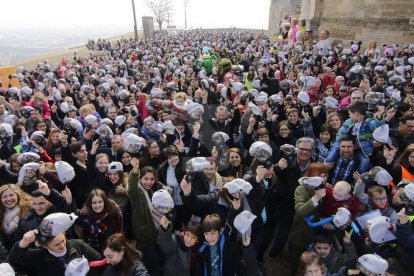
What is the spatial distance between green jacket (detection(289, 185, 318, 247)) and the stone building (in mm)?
12724

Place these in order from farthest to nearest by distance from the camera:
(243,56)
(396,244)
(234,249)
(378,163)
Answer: (243,56)
(378,163)
(234,249)
(396,244)

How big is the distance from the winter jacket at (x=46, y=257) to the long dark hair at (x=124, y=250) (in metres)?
0.28

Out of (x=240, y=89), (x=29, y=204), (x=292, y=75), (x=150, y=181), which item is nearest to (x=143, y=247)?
(x=150, y=181)

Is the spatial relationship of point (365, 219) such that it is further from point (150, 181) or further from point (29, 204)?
point (29, 204)

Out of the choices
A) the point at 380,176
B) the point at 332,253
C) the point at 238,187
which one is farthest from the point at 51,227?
the point at 380,176

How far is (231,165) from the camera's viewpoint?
429 centimetres

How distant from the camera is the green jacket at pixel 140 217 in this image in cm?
335

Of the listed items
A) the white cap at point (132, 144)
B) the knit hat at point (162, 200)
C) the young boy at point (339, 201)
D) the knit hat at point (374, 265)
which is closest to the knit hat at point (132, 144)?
the white cap at point (132, 144)

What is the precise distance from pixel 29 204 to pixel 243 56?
1300 cm

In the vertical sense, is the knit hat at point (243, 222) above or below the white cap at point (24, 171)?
below

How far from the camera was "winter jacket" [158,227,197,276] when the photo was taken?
3051mm

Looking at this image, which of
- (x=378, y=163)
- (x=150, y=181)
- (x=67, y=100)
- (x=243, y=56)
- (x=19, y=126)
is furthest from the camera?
(x=243, y=56)

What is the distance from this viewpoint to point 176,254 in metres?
3.12

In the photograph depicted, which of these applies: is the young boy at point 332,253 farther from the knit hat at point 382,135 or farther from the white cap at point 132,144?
the white cap at point 132,144
